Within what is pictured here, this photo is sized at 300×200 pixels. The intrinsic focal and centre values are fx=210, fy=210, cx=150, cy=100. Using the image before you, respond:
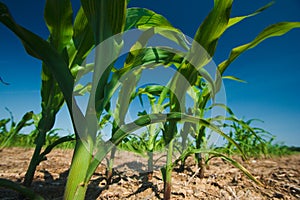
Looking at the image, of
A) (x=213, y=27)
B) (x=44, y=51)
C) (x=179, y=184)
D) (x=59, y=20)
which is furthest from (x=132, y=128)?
(x=179, y=184)

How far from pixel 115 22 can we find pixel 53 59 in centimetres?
21

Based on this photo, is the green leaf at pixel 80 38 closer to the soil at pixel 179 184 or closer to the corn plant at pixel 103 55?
the corn plant at pixel 103 55

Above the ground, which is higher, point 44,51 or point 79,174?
point 44,51

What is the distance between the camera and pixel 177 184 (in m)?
1.14

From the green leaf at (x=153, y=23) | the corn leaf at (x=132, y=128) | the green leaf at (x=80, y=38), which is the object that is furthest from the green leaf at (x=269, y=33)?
the green leaf at (x=80, y=38)

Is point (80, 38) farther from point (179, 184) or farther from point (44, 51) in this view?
point (179, 184)

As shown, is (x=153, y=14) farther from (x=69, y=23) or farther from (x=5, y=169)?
(x=5, y=169)

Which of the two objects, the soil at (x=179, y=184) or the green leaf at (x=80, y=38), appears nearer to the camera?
the green leaf at (x=80, y=38)

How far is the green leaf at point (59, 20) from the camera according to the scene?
0.77 meters

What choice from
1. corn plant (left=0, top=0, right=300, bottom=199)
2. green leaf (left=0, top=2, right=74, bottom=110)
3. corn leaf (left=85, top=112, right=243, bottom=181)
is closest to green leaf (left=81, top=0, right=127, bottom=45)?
corn plant (left=0, top=0, right=300, bottom=199)

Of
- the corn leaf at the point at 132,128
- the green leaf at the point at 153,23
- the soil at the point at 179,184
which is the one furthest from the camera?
the soil at the point at 179,184

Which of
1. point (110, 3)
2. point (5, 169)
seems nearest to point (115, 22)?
point (110, 3)

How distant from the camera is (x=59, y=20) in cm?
80

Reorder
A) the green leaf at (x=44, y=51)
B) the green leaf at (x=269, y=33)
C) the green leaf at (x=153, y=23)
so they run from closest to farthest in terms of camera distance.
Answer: the green leaf at (x=44, y=51)
the green leaf at (x=269, y=33)
the green leaf at (x=153, y=23)
